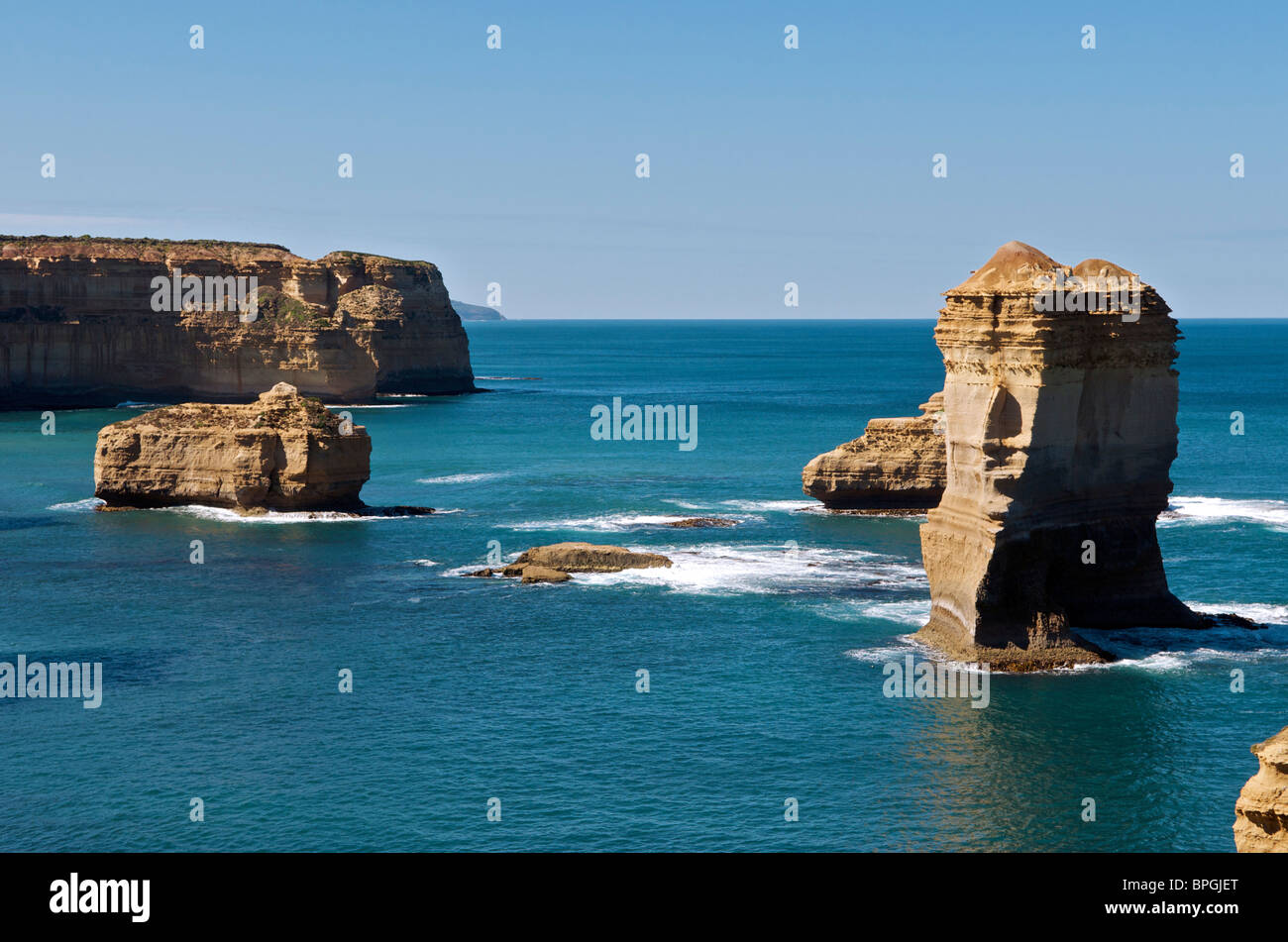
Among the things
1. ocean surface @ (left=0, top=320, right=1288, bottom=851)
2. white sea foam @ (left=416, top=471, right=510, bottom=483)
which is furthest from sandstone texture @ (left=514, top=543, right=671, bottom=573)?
white sea foam @ (left=416, top=471, right=510, bottom=483)

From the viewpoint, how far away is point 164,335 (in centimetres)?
13862

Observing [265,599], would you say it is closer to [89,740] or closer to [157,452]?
[89,740]

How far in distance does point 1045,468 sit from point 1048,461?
22cm

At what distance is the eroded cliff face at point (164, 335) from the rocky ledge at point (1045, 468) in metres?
103

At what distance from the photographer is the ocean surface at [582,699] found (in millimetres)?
A: 28547

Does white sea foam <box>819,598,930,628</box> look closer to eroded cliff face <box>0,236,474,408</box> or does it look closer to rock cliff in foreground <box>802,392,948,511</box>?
rock cliff in foreground <box>802,392,948,511</box>

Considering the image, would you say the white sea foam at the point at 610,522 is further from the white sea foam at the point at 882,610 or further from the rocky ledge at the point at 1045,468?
the rocky ledge at the point at 1045,468

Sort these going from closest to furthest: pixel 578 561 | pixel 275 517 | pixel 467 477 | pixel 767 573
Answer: pixel 767 573 < pixel 578 561 < pixel 275 517 < pixel 467 477

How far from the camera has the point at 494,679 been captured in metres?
39.3

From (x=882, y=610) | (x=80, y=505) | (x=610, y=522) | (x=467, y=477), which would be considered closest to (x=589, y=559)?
(x=882, y=610)

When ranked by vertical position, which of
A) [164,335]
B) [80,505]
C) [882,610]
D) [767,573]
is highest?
[164,335]

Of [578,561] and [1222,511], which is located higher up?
[1222,511]

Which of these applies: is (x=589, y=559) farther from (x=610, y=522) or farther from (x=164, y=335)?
(x=164, y=335)

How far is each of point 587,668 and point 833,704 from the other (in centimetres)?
744
